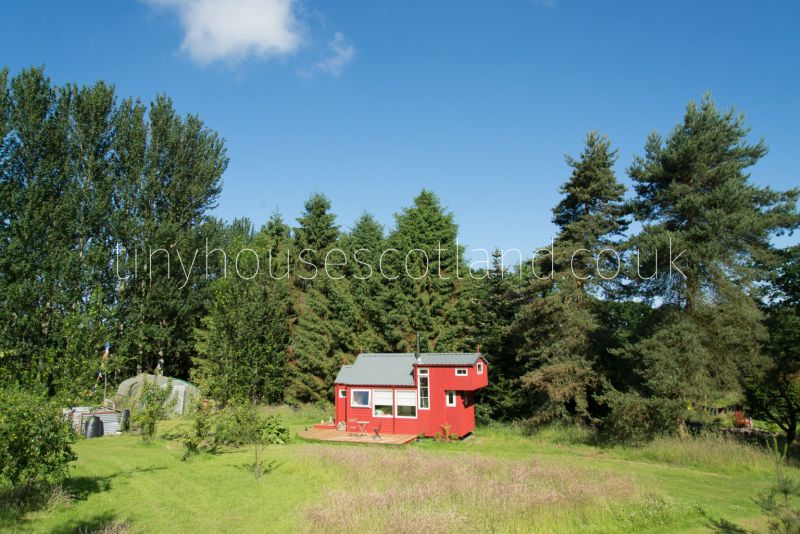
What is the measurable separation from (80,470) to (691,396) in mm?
21340

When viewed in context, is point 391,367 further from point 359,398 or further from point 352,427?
point 352,427

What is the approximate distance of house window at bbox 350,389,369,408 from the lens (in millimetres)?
24469

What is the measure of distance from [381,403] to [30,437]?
16481mm

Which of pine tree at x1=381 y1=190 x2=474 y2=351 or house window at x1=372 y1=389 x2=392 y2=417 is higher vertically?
pine tree at x1=381 y1=190 x2=474 y2=351

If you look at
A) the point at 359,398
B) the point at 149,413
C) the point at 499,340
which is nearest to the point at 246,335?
the point at 359,398

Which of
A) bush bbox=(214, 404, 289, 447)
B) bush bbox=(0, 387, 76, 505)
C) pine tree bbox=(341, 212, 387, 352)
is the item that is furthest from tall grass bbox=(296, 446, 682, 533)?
pine tree bbox=(341, 212, 387, 352)

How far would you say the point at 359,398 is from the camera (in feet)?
80.7

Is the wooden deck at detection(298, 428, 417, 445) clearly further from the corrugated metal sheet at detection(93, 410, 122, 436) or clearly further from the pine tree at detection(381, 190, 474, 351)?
the corrugated metal sheet at detection(93, 410, 122, 436)

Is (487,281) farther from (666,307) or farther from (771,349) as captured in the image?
(771,349)

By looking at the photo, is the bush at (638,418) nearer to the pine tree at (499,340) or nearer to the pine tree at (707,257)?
the pine tree at (707,257)

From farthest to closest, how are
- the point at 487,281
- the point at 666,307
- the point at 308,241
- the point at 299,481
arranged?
the point at 308,241 → the point at 487,281 → the point at 666,307 → the point at 299,481

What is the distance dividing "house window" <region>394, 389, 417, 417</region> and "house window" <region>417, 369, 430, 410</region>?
1.00 feet

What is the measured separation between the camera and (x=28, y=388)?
10.3 metres

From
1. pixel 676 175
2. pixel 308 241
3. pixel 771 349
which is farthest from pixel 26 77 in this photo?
pixel 771 349
